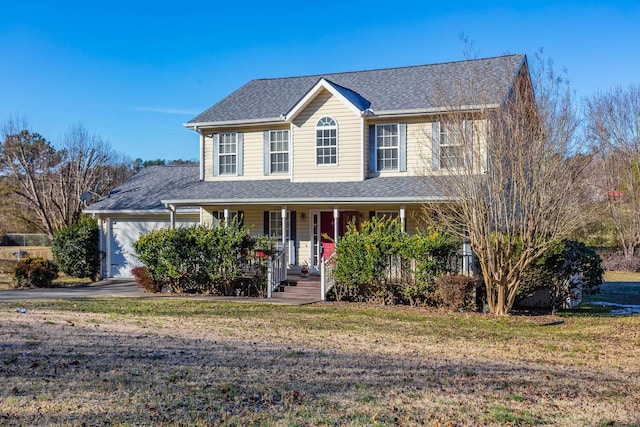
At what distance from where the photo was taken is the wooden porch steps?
1798 cm

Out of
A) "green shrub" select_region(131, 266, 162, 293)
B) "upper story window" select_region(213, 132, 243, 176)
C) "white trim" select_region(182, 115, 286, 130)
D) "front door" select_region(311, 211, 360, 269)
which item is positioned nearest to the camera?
"green shrub" select_region(131, 266, 162, 293)

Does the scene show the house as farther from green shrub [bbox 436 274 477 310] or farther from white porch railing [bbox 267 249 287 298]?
green shrub [bbox 436 274 477 310]

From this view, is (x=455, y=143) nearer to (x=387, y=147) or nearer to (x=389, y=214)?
(x=387, y=147)

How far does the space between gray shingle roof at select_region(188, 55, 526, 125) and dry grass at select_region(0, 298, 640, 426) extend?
822cm

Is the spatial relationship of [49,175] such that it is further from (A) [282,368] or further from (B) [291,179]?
(A) [282,368]

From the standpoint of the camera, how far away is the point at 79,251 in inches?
934

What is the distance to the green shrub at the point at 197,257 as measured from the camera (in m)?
18.3

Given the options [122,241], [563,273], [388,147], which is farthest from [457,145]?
[122,241]

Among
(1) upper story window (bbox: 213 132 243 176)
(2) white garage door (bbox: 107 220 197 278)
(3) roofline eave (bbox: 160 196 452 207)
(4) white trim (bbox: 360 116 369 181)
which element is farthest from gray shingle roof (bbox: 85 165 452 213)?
(2) white garage door (bbox: 107 220 197 278)

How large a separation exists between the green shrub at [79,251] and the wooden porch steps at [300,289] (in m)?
9.33

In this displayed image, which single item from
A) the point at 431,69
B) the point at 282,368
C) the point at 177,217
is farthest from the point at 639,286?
the point at 282,368

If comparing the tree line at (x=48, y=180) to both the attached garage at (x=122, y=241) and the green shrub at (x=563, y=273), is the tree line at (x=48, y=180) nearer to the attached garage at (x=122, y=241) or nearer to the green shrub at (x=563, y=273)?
the attached garage at (x=122, y=241)

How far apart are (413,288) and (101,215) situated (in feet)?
45.2

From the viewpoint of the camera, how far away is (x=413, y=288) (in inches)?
638
